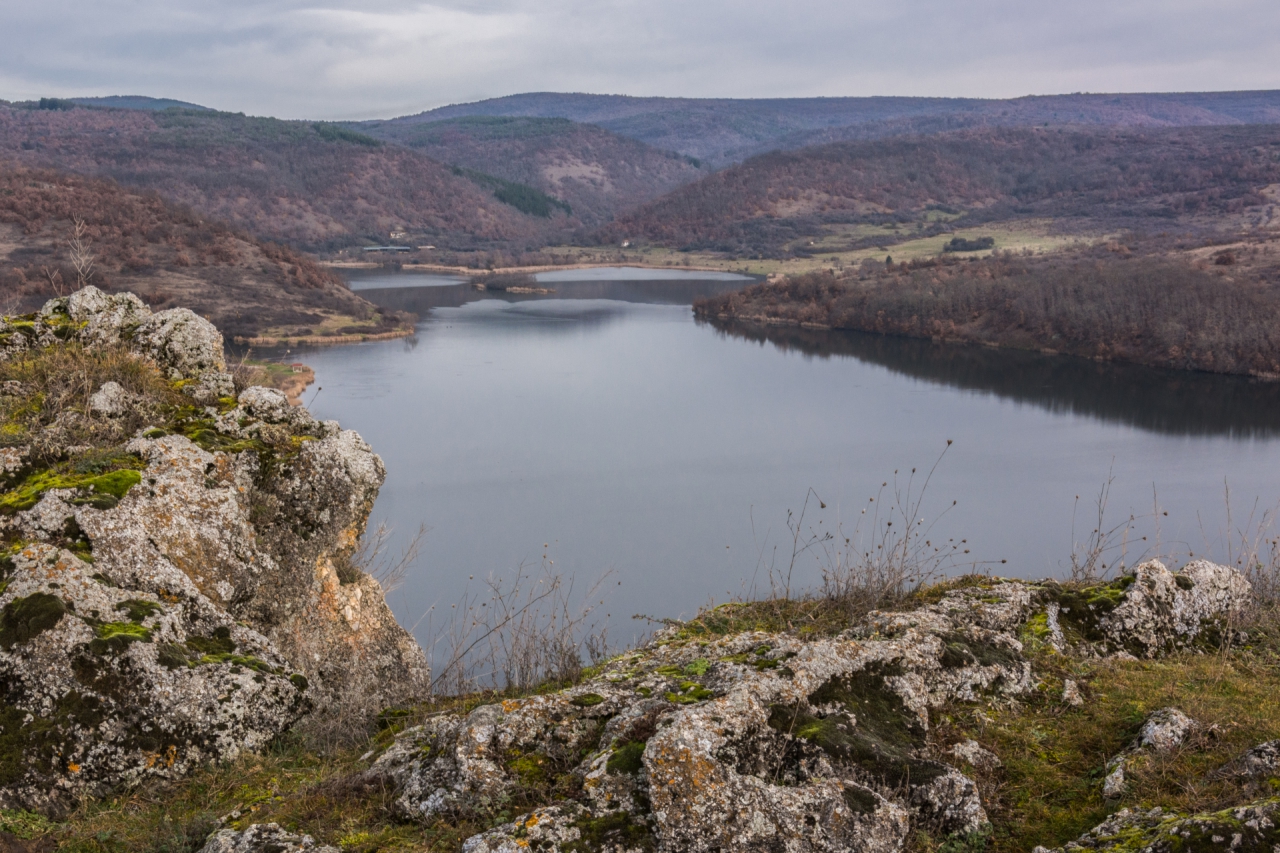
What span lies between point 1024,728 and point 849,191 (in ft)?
408

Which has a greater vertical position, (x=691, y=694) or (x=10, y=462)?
(x=10, y=462)

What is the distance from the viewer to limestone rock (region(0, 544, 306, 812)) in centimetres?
386

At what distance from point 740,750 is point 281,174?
5502 inches

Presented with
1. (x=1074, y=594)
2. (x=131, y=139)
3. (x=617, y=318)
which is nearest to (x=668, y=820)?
(x=1074, y=594)

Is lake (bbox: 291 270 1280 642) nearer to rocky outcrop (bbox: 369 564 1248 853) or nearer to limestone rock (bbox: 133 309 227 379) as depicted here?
limestone rock (bbox: 133 309 227 379)

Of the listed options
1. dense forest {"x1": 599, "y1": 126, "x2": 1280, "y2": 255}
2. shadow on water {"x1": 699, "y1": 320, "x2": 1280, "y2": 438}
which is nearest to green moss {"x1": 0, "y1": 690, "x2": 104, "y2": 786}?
shadow on water {"x1": 699, "y1": 320, "x2": 1280, "y2": 438}

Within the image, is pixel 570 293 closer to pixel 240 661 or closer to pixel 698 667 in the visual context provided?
pixel 240 661

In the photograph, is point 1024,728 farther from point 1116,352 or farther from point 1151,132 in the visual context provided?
point 1151,132

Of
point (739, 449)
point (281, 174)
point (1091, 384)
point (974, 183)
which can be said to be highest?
point (281, 174)

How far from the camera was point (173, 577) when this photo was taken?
480 centimetres

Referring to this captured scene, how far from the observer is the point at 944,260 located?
67.1m

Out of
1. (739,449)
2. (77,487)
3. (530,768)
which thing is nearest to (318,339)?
(739,449)

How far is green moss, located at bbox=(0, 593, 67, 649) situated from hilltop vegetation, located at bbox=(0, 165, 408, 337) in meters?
43.1

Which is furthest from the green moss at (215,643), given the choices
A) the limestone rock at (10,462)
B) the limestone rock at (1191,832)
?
the limestone rock at (1191,832)
